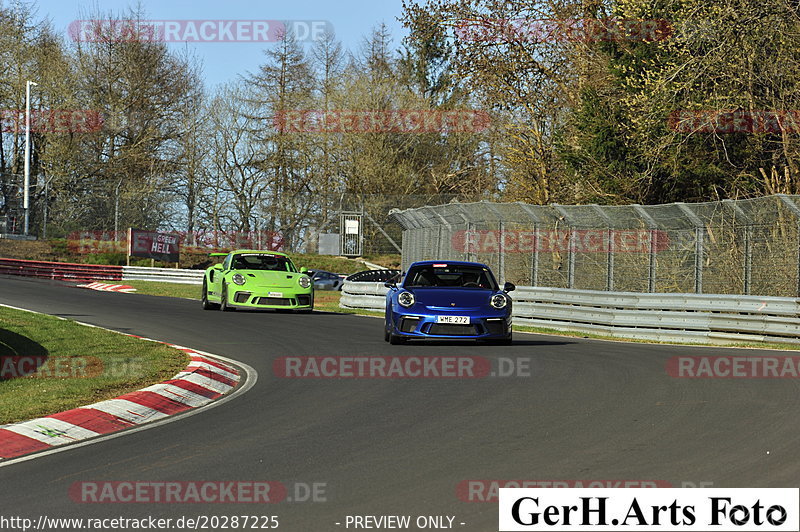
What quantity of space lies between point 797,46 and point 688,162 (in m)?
4.70

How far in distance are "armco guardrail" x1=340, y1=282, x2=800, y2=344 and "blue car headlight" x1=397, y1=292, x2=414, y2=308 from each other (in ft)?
18.7

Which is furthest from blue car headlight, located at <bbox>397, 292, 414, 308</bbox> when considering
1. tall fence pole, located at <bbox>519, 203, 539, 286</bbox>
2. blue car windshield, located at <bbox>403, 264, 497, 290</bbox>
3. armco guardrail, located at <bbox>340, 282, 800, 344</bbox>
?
tall fence pole, located at <bbox>519, 203, 539, 286</bbox>

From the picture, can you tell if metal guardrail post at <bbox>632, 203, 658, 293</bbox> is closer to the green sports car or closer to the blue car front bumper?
the blue car front bumper

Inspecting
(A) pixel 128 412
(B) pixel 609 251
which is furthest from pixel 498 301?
(A) pixel 128 412

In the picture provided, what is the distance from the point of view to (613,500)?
5312mm

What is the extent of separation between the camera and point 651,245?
2072 centimetres

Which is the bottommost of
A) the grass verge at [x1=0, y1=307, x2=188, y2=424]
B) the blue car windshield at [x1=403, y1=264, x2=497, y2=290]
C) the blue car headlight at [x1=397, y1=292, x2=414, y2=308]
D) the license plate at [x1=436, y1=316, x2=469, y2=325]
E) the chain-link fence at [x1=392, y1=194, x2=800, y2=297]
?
the grass verge at [x1=0, y1=307, x2=188, y2=424]

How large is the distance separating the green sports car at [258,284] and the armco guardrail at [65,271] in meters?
18.8

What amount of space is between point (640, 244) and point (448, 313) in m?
7.59

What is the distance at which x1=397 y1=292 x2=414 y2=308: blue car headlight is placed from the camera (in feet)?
50.8

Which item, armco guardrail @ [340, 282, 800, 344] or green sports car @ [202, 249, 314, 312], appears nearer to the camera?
armco guardrail @ [340, 282, 800, 344]

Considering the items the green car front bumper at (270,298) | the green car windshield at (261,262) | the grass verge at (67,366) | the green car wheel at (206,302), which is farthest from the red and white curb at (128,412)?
the green car wheel at (206,302)

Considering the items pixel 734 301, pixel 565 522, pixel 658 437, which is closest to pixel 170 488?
pixel 565 522

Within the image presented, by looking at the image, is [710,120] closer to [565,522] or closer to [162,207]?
[565,522]
